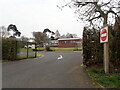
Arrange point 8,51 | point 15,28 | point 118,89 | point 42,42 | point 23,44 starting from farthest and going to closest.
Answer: point 15,28 < point 42,42 < point 23,44 < point 8,51 < point 118,89

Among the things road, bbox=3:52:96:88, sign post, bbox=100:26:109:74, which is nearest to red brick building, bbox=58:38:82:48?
road, bbox=3:52:96:88

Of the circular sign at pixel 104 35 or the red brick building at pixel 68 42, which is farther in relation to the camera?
the red brick building at pixel 68 42

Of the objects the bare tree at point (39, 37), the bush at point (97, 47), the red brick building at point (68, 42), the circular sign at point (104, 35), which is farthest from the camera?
the bare tree at point (39, 37)

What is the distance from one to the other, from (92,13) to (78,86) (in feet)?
23.6

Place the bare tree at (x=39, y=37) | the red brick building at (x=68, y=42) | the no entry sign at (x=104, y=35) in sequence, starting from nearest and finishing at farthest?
1. the no entry sign at (x=104, y=35)
2. the red brick building at (x=68, y=42)
3. the bare tree at (x=39, y=37)

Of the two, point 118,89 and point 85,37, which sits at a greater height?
point 85,37

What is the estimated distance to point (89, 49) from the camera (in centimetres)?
1205

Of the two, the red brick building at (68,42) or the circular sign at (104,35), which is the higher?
the red brick building at (68,42)

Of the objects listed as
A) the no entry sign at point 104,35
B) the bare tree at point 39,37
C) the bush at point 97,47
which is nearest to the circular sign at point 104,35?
the no entry sign at point 104,35

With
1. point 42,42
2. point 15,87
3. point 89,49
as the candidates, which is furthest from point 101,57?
point 42,42

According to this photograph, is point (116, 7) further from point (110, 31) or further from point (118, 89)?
point (118, 89)

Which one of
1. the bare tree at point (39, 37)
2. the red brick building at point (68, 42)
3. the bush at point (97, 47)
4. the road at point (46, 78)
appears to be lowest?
the road at point (46, 78)

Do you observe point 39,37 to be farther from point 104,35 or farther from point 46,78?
point 46,78

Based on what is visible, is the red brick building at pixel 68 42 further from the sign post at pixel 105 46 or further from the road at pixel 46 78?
the sign post at pixel 105 46
